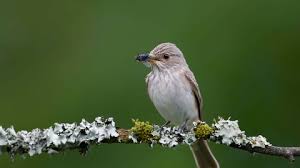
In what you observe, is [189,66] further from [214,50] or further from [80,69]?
[80,69]

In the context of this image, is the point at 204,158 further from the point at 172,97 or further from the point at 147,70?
the point at 147,70

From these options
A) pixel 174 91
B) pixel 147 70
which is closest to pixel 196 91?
pixel 174 91

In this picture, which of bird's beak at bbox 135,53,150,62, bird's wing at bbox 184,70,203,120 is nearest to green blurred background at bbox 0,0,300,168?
bird's wing at bbox 184,70,203,120

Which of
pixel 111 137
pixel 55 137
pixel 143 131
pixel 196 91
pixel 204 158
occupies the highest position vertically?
pixel 196 91

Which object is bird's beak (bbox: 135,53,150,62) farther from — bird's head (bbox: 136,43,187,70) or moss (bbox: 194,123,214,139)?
moss (bbox: 194,123,214,139)

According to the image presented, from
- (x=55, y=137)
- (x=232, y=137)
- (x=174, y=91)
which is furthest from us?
(x=174, y=91)

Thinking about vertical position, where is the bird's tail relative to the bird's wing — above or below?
below

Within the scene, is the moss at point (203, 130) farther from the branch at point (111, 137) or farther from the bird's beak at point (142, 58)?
the bird's beak at point (142, 58)
